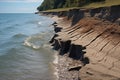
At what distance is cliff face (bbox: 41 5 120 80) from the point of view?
14078mm

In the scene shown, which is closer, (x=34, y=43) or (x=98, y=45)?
(x=98, y=45)

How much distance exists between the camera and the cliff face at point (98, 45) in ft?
46.2

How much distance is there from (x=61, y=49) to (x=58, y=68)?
538cm

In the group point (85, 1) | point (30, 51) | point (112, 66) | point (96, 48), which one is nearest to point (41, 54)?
point (30, 51)

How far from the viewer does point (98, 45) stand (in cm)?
2003

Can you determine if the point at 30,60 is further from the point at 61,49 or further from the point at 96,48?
the point at 96,48

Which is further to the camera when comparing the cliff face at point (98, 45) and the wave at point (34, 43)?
the wave at point (34, 43)

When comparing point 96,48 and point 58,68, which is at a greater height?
point 96,48

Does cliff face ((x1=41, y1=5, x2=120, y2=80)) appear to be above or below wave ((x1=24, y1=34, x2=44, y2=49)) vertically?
above

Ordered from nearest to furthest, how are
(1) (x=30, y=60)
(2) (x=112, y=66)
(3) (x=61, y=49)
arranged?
(2) (x=112, y=66), (1) (x=30, y=60), (3) (x=61, y=49)

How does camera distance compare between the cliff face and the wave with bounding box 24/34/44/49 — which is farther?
the wave with bounding box 24/34/44/49

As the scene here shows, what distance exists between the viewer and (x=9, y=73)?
1900 centimetres

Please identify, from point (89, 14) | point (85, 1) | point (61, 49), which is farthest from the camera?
point (85, 1)

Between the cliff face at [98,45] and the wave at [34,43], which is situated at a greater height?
the cliff face at [98,45]
